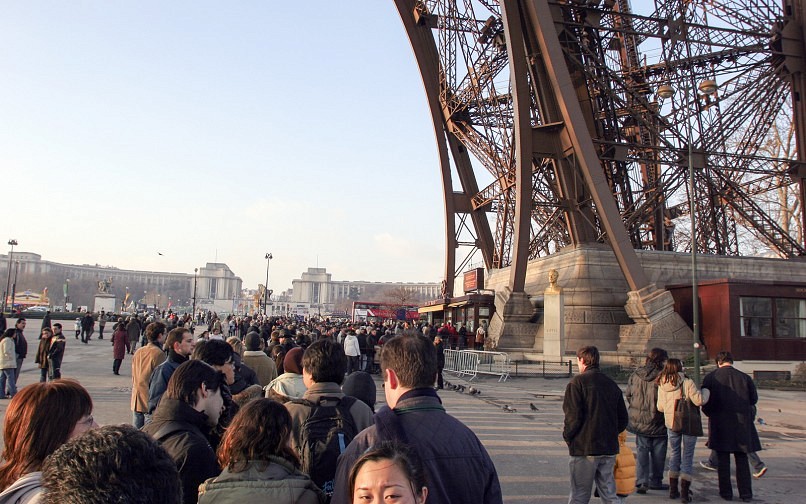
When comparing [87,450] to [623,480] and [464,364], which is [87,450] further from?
[464,364]

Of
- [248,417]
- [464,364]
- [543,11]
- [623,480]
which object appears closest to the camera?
[248,417]

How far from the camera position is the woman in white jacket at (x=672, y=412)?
21.4 feet

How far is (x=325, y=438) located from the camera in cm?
343

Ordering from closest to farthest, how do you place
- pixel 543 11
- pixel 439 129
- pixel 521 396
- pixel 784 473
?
pixel 784 473
pixel 521 396
pixel 543 11
pixel 439 129

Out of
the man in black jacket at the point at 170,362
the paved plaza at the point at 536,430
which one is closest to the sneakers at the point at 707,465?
the paved plaza at the point at 536,430

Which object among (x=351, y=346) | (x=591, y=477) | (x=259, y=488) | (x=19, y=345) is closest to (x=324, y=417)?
(x=259, y=488)

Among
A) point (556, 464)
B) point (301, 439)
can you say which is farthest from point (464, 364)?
point (301, 439)

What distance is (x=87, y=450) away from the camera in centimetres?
148

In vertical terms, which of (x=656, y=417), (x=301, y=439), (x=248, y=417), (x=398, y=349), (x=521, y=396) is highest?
(x=398, y=349)

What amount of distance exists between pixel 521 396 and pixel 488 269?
760 inches

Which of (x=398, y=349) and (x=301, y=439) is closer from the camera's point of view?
(x=398, y=349)

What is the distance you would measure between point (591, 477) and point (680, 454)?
1846mm

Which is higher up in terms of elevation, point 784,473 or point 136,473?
point 136,473

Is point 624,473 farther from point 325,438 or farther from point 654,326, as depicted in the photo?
point 654,326
